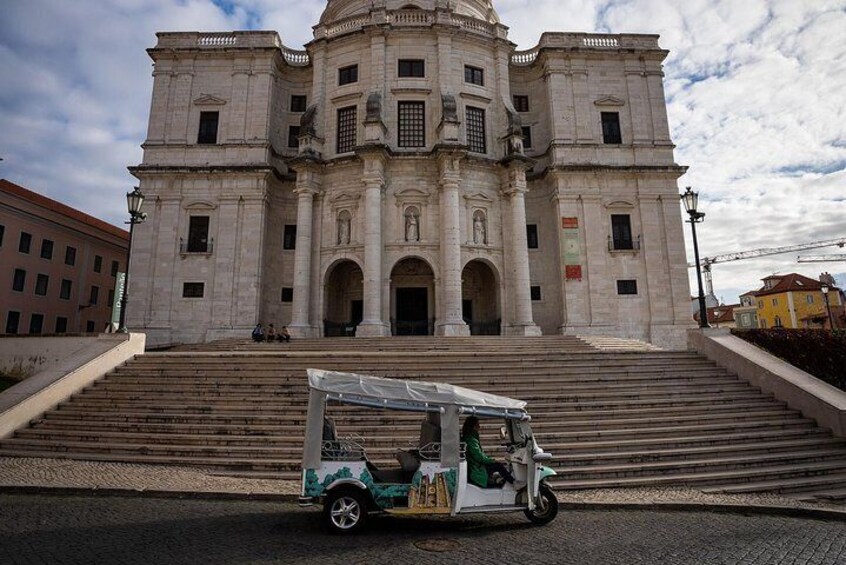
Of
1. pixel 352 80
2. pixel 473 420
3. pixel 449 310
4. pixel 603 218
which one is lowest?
pixel 473 420

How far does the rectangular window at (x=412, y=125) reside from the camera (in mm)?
28938

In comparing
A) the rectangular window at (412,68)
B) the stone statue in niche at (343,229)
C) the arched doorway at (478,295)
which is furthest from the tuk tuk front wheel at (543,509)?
the rectangular window at (412,68)

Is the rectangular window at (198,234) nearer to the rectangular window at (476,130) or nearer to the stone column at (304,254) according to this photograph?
the stone column at (304,254)

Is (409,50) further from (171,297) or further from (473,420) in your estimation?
(473,420)

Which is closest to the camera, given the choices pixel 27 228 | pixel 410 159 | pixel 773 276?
pixel 410 159

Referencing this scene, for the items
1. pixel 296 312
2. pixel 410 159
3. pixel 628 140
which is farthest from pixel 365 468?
pixel 628 140

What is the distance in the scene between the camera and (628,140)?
30.6 meters

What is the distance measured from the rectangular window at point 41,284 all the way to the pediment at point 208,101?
1875 centimetres

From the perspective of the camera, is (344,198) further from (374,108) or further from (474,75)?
(474,75)

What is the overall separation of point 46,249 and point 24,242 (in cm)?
183

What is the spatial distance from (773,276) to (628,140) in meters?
60.1

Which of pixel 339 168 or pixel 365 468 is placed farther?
pixel 339 168

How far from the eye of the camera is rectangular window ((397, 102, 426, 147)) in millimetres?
28938

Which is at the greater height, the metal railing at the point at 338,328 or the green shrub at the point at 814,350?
the metal railing at the point at 338,328
